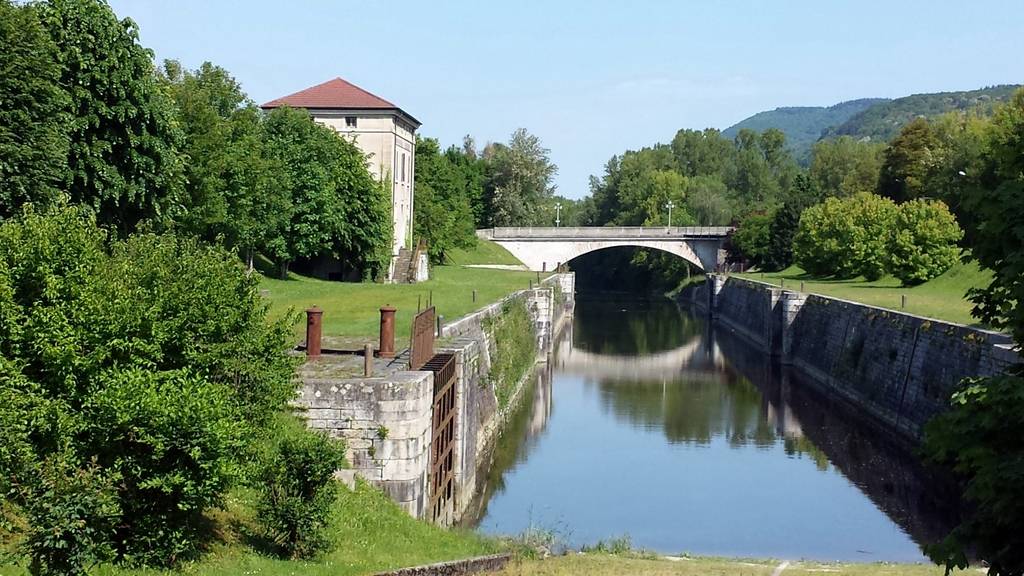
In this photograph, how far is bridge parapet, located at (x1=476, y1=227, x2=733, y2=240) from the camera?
3775 inches

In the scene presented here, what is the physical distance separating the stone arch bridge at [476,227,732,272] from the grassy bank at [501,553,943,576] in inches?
3032

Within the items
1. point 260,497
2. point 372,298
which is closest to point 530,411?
point 372,298

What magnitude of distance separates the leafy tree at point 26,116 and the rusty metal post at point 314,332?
6.10 m

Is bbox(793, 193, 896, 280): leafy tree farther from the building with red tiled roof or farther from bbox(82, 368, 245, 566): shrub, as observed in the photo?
bbox(82, 368, 245, 566): shrub

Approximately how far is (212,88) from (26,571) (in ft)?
121

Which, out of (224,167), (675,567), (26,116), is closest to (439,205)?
(224,167)

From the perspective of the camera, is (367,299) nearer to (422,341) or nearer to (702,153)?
(422,341)

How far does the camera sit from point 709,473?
99.2 feet

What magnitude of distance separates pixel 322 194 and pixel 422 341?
2869cm

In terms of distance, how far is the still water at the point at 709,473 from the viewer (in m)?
24.1

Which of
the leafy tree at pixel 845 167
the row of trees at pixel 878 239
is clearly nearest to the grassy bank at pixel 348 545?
the row of trees at pixel 878 239

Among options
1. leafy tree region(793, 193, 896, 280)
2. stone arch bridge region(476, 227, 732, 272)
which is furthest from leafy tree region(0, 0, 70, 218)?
stone arch bridge region(476, 227, 732, 272)

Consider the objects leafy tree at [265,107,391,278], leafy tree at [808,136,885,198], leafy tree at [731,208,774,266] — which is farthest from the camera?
leafy tree at [808,136,885,198]

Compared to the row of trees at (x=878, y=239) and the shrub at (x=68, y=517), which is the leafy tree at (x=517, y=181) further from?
the shrub at (x=68, y=517)
